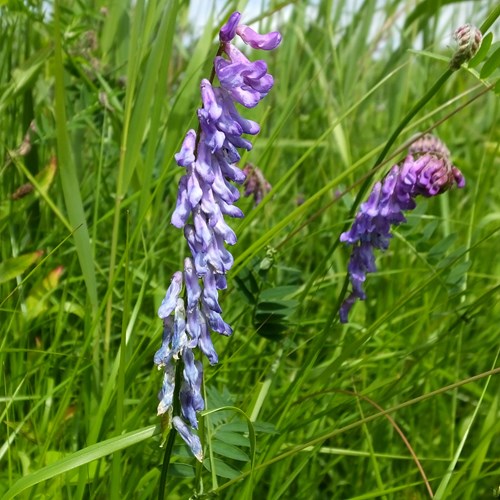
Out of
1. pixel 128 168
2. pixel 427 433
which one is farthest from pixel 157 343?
pixel 427 433

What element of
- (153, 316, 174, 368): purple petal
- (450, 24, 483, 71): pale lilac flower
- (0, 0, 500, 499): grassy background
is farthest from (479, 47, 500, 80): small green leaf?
(153, 316, 174, 368): purple petal

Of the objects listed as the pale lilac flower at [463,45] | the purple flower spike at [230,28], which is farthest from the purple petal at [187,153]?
the pale lilac flower at [463,45]

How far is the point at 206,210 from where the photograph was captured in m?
1.09

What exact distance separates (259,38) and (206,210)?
24 cm

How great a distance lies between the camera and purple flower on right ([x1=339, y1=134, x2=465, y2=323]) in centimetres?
144

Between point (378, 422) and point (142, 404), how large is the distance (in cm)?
60

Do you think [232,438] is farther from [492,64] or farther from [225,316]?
[492,64]

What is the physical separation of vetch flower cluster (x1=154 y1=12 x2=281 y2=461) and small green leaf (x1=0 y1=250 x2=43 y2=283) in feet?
2.10

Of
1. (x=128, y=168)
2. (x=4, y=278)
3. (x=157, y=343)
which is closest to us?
(x=157, y=343)

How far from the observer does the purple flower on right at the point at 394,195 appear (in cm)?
144

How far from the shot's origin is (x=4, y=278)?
1677 millimetres

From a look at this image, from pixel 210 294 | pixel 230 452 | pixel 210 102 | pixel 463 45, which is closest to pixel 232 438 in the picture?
pixel 230 452

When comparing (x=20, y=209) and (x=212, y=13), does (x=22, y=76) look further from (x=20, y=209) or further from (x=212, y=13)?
(x=212, y=13)

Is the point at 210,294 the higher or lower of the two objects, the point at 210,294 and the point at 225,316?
the higher
